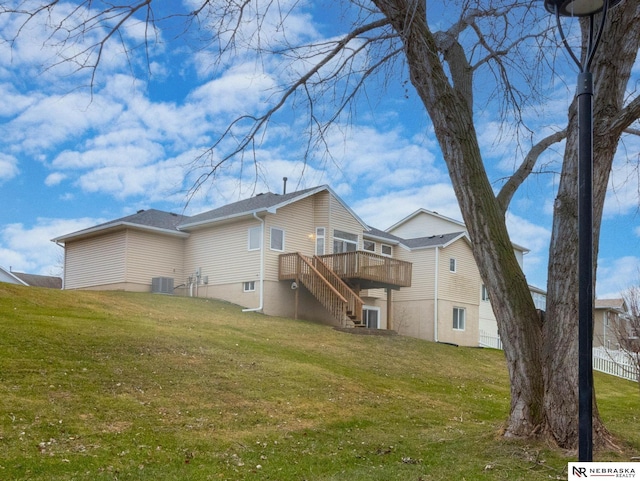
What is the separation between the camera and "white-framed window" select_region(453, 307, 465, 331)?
3162 cm

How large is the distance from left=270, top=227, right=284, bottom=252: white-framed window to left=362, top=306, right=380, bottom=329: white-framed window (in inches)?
219

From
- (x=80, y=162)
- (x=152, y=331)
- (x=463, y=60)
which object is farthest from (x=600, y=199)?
(x=80, y=162)

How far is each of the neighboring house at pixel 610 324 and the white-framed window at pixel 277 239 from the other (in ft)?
39.1

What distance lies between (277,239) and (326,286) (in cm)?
303

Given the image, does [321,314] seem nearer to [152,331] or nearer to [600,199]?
[152,331]

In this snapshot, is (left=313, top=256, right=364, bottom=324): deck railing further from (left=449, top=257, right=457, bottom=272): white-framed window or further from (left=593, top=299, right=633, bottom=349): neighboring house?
(left=449, top=257, right=457, bottom=272): white-framed window

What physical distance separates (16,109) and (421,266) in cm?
2027

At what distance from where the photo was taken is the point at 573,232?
741cm

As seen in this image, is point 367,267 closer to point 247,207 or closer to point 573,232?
point 247,207

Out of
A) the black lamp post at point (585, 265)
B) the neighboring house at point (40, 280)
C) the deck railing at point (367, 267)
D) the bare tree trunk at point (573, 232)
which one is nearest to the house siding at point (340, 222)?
the deck railing at point (367, 267)

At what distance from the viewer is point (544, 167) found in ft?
30.0

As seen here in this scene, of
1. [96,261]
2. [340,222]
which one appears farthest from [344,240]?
[96,261]

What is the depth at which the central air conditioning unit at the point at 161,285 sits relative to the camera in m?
26.6

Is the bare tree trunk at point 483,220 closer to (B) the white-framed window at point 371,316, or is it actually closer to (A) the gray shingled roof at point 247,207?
(A) the gray shingled roof at point 247,207
